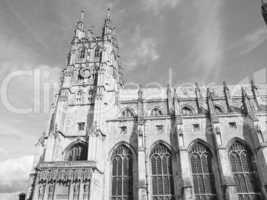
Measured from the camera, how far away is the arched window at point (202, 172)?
26828 millimetres

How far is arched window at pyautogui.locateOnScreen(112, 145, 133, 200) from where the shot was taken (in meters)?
28.0

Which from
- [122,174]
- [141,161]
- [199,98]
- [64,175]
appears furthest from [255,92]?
[64,175]

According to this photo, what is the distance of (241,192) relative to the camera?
2641 centimetres

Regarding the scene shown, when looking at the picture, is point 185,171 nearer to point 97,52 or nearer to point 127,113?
point 127,113

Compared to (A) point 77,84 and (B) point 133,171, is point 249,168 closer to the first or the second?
(B) point 133,171

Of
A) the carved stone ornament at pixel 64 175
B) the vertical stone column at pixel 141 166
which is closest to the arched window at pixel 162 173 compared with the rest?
the vertical stone column at pixel 141 166

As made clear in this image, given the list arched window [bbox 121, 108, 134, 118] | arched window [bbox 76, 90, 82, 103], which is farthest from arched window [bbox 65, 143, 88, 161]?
arched window [bbox 121, 108, 134, 118]

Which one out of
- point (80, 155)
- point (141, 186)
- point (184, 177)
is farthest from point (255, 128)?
point (80, 155)

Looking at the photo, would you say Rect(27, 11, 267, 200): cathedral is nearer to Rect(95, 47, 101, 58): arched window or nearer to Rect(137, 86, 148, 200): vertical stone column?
Rect(137, 86, 148, 200): vertical stone column

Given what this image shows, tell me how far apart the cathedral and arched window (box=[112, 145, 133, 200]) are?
12 cm

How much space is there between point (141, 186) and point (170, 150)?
21.5ft

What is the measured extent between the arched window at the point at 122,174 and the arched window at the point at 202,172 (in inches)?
331

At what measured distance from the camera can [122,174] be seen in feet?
95.8

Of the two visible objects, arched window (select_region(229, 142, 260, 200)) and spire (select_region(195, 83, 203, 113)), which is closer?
arched window (select_region(229, 142, 260, 200))
